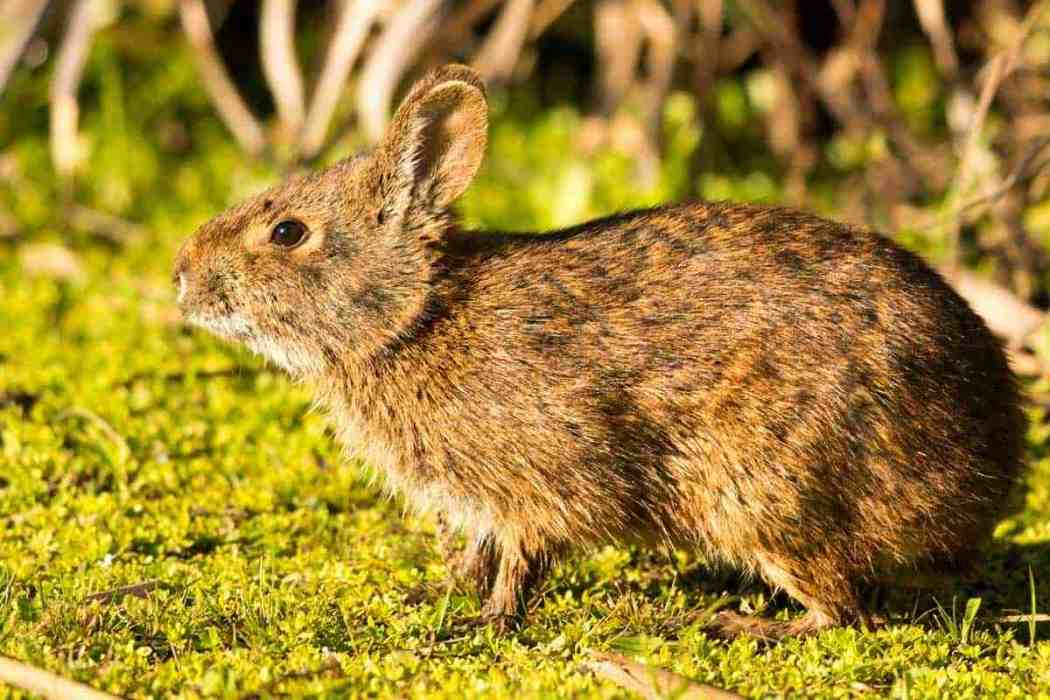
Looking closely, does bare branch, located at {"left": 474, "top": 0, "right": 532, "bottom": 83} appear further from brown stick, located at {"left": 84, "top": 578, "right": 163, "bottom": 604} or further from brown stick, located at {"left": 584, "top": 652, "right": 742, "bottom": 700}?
brown stick, located at {"left": 584, "top": 652, "right": 742, "bottom": 700}

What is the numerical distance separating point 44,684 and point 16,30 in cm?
504

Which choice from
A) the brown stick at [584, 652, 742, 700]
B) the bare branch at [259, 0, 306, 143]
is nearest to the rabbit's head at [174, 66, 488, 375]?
the brown stick at [584, 652, 742, 700]

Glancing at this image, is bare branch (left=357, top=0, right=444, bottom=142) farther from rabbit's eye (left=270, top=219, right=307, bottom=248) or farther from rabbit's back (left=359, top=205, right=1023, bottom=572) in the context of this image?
rabbit's back (left=359, top=205, right=1023, bottom=572)

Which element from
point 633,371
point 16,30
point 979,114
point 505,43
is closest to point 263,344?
point 633,371

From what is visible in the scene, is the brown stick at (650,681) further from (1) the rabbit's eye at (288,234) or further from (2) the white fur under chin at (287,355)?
(1) the rabbit's eye at (288,234)

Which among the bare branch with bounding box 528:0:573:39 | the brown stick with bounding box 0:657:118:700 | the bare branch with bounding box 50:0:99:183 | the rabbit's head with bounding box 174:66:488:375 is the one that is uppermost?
the bare branch with bounding box 528:0:573:39

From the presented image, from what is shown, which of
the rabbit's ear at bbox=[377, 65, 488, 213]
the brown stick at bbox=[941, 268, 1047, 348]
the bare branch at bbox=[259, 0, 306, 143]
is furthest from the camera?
the bare branch at bbox=[259, 0, 306, 143]

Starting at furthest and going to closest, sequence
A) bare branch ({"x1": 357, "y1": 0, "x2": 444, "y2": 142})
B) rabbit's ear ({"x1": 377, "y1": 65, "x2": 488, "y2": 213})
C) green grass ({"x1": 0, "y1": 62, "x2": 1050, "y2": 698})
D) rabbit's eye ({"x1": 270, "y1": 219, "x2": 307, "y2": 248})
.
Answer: bare branch ({"x1": 357, "y1": 0, "x2": 444, "y2": 142}) < rabbit's eye ({"x1": 270, "y1": 219, "x2": 307, "y2": 248}) < rabbit's ear ({"x1": 377, "y1": 65, "x2": 488, "y2": 213}) < green grass ({"x1": 0, "y1": 62, "x2": 1050, "y2": 698})

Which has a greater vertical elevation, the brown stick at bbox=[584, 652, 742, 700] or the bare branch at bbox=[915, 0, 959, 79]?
the bare branch at bbox=[915, 0, 959, 79]

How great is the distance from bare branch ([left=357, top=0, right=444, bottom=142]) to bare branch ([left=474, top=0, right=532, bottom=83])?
91 cm

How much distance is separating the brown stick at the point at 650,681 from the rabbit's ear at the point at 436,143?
1922mm

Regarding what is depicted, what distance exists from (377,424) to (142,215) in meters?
4.46

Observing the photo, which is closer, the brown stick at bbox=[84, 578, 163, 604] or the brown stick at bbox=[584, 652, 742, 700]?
the brown stick at bbox=[584, 652, 742, 700]

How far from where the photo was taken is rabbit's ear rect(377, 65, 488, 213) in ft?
17.6
